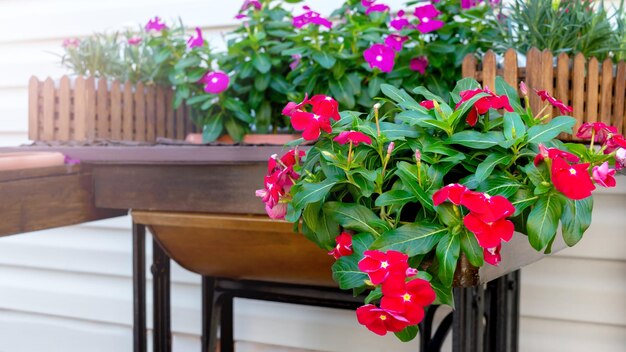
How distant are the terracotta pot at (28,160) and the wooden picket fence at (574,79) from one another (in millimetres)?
848

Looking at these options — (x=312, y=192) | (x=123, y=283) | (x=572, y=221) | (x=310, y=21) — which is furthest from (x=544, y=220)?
(x=123, y=283)

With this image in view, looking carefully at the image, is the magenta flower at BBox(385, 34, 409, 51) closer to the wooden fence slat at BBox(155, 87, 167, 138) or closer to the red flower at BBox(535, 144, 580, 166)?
the wooden fence slat at BBox(155, 87, 167, 138)

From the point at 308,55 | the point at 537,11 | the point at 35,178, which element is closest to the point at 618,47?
the point at 537,11

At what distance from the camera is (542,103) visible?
1.29m

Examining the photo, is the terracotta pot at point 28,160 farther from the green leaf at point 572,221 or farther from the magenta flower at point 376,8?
the green leaf at point 572,221

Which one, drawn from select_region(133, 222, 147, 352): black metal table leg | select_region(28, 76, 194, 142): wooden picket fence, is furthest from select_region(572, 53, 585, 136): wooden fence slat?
select_region(28, 76, 194, 142): wooden picket fence

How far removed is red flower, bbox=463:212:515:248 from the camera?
0.73m

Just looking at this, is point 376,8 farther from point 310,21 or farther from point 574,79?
point 574,79

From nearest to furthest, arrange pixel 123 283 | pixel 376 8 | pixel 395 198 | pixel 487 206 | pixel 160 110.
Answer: pixel 487 206, pixel 395 198, pixel 376 8, pixel 160 110, pixel 123 283

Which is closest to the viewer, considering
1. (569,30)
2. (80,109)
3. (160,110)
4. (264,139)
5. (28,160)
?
(28,160)

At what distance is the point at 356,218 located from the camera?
2.80 feet

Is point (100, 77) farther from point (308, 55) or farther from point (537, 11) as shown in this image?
point (537, 11)

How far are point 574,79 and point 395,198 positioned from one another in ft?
2.30

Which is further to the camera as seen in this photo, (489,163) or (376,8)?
(376,8)
